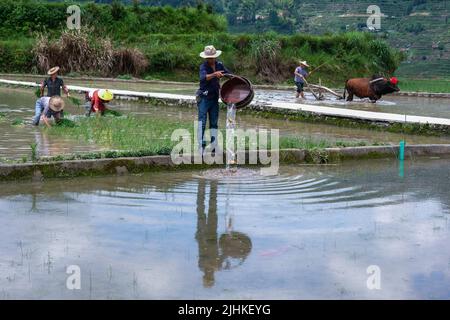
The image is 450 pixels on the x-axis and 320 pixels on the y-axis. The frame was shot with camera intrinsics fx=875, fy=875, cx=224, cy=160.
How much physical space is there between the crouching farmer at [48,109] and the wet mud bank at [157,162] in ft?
16.5

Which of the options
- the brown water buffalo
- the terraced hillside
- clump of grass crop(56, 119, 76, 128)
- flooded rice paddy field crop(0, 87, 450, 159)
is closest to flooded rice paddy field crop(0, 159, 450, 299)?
flooded rice paddy field crop(0, 87, 450, 159)

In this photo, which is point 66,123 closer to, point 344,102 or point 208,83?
point 208,83

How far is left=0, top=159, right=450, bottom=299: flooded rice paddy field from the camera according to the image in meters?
6.01

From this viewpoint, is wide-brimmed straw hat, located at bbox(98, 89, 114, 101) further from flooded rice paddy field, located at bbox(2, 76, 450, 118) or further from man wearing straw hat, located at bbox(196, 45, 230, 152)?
flooded rice paddy field, located at bbox(2, 76, 450, 118)

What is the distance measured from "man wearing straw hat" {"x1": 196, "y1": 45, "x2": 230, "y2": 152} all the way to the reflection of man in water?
11.1 ft

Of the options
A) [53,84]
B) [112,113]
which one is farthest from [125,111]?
[53,84]

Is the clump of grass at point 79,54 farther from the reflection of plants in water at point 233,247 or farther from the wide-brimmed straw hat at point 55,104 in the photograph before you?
the reflection of plants in water at point 233,247

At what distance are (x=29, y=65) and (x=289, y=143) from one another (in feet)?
74.2

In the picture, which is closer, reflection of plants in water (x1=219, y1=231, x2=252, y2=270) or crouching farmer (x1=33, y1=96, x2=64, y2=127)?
reflection of plants in water (x1=219, y1=231, x2=252, y2=270)

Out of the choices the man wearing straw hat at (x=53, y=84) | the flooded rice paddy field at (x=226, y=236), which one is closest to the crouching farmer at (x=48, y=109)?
the man wearing straw hat at (x=53, y=84)

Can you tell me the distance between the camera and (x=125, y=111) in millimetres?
19688

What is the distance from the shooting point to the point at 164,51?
34.1 m

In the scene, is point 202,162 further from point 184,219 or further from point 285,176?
point 184,219
